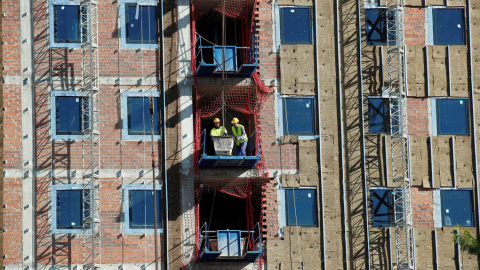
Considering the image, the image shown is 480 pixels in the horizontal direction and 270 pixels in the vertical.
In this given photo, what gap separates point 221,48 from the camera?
5103cm

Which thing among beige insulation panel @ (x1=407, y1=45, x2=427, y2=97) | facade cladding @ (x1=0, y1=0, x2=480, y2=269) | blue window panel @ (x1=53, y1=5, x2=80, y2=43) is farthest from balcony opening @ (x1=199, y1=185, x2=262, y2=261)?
blue window panel @ (x1=53, y1=5, x2=80, y2=43)

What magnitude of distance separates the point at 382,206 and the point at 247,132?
705cm

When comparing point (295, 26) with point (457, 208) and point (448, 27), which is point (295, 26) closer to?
point (448, 27)

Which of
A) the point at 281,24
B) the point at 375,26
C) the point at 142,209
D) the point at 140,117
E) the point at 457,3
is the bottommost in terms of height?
the point at 142,209

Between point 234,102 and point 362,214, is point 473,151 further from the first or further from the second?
point 234,102

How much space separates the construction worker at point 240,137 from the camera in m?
50.1

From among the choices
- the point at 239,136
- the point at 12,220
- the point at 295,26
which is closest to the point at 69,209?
the point at 12,220

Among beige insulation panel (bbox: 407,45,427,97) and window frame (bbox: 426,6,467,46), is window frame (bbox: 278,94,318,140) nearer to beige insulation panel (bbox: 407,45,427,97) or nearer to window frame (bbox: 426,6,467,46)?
beige insulation panel (bbox: 407,45,427,97)

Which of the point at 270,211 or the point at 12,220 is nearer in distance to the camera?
the point at 12,220

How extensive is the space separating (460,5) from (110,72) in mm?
16745

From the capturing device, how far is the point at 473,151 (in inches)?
2066

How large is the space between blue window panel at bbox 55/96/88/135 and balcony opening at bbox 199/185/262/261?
274 inches

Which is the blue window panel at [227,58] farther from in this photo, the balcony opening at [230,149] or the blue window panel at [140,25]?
the blue window panel at [140,25]

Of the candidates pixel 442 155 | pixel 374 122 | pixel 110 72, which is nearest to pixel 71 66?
pixel 110 72
